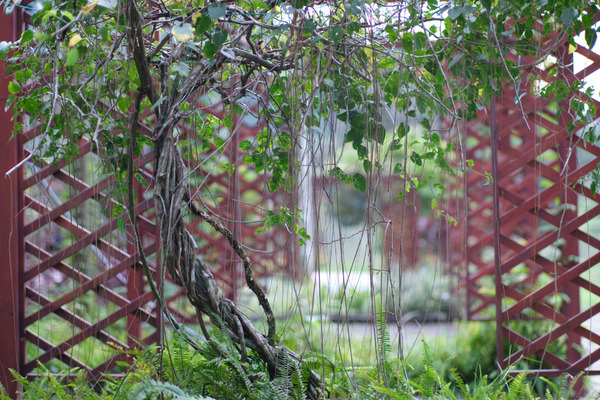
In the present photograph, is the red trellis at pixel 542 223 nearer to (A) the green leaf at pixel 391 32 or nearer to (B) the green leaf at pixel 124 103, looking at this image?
(A) the green leaf at pixel 391 32

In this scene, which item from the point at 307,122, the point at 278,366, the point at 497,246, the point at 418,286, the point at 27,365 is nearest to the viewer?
the point at 307,122

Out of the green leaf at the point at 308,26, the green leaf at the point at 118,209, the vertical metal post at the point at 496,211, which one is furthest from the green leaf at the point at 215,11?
the vertical metal post at the point at 496,211

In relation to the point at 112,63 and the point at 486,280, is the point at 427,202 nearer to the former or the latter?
the point at 486,280

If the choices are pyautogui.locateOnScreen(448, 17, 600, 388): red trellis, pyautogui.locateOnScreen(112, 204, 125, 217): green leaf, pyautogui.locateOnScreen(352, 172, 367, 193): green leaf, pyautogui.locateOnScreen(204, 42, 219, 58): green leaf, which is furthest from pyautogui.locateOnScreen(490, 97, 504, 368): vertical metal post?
pyautogui.locateOnScreen(112, 204, 125, 217): green leaf

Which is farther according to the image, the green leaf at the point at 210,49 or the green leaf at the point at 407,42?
the green leaf at the point at 407,42

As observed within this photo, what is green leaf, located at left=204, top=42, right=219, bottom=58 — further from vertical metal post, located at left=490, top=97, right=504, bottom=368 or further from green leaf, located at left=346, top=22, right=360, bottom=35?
vertical metal post, located at left=490, top=97, right=504, bottom=368

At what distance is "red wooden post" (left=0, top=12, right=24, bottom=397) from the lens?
1780 millimetres

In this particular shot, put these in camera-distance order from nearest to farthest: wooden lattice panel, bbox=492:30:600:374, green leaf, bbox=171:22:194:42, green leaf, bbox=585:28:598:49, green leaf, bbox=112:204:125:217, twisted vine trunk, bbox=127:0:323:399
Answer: green leaf, bbox=171:22:194:42 < twisted vine trunk, bbox=127:0:323:399 < green leaf, bbox=585:28:598:49 < green leaf, bbox=112:204:125:217 < wooden lattice panel, bbox=492:30:600:374

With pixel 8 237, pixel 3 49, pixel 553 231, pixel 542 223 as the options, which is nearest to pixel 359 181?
pixel 3 49

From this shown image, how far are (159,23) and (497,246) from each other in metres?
1.16

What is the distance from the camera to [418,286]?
4.39m

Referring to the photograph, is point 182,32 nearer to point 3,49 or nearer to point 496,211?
point 3,49

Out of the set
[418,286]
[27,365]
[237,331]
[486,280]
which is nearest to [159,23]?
[237,331]

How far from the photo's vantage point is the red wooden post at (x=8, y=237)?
178cm
